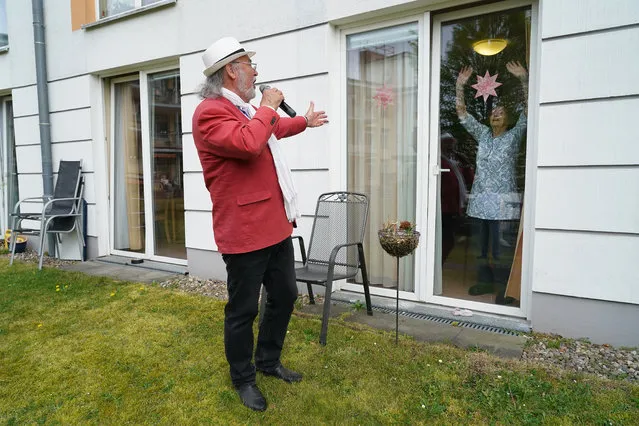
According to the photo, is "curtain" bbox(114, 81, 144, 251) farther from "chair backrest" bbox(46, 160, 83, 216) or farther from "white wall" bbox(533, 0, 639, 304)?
"white wall" bbox(533, 0, 639, 304)

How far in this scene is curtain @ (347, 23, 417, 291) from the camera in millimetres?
4020

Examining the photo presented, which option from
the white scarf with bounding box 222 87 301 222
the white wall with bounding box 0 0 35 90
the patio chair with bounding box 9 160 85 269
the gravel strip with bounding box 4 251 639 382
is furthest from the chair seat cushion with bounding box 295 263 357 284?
the white wall with bounding box 0 0 35 90

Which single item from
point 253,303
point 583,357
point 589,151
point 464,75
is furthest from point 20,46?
point 583,357

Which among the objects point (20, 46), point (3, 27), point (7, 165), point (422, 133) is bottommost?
point (7, 165)

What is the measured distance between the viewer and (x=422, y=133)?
390 cm

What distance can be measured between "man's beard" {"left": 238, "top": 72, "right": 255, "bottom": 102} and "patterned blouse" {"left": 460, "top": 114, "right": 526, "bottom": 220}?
→ 2.06 m

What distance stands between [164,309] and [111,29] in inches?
150

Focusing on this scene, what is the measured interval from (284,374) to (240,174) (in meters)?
1.20

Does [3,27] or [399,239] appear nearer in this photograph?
[399,239]

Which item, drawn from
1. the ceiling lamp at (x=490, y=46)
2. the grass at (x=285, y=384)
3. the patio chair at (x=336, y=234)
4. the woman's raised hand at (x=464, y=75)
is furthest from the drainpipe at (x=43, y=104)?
the ceiling lamp at (x=490, y=46)

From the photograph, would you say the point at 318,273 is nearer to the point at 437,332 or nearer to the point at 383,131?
the point at 437,332

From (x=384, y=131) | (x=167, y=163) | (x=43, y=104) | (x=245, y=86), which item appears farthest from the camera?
(x=43, y=104)

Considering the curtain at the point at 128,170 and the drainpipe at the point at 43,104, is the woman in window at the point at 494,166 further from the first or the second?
the drainpipe at the point at 43,104

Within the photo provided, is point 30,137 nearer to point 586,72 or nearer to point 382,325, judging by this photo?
point 382,325
